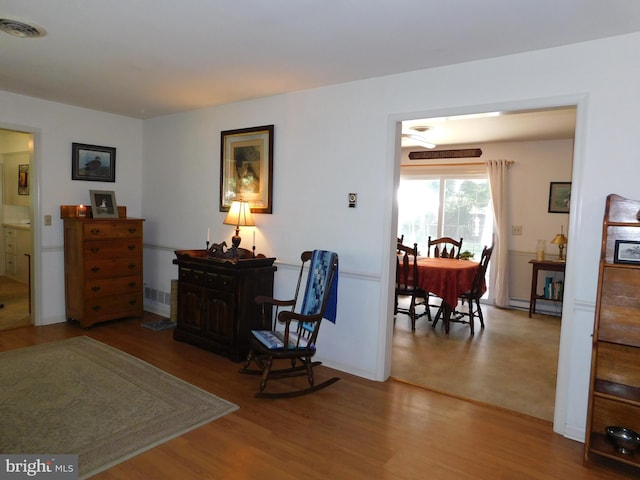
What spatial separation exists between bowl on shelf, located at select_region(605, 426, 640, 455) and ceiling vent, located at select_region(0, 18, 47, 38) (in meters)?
4.23

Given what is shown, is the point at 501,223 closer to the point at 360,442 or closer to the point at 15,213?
the point at 360,442

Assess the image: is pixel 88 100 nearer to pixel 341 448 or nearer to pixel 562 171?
pixel 341 448

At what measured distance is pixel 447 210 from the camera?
23.6 feet

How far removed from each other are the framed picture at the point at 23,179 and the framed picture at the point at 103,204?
2526 millimetres

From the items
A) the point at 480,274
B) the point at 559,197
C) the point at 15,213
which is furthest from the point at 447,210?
the point at 15,213

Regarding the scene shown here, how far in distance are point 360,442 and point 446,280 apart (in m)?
2.82

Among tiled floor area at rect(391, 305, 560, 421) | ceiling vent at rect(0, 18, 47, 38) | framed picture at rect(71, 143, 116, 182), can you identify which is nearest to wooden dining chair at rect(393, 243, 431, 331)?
tiled floor area at rect(391, 305, 560, 421)

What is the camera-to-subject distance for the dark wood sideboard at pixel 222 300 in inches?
148

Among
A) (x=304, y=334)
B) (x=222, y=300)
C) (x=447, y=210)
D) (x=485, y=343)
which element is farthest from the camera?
(x=447, y=210)

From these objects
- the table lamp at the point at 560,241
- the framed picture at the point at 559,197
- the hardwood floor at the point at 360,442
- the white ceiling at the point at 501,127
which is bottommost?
the hardwood floor at the point at 360,442

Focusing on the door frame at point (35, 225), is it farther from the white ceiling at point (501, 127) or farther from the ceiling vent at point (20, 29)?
the white ceiling at point (501, 127)

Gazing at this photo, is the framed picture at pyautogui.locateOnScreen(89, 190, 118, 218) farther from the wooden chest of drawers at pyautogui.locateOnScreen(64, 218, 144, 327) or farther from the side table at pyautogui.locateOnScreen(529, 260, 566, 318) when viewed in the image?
the side table at pyautogui.locateOnScreen(529, 260, 566, 318)

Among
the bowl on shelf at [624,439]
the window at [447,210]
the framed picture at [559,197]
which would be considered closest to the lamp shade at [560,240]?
the framed picture at [559,197]

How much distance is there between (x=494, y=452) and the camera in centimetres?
249
